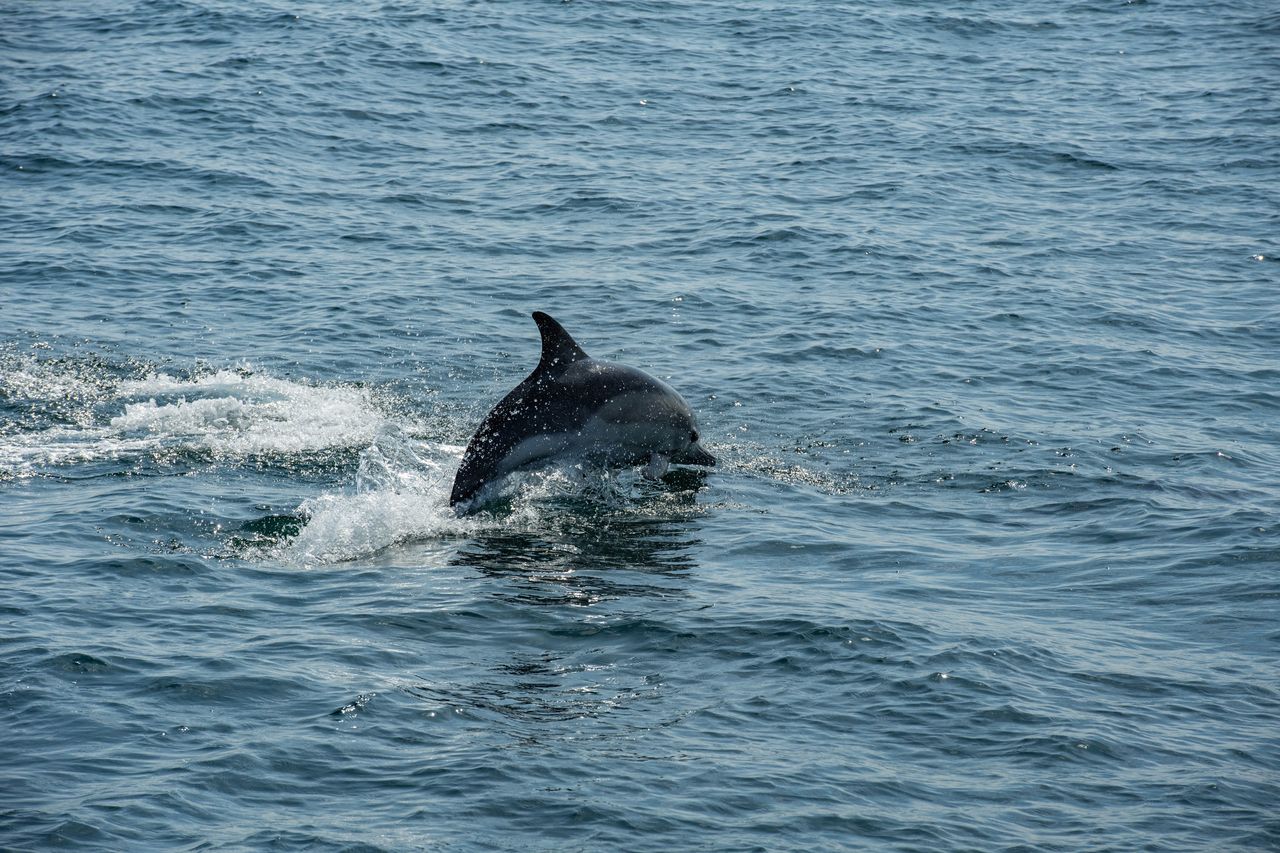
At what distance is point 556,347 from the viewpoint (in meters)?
16.5

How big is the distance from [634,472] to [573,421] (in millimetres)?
1659

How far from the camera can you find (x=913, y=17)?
46438 millimetres

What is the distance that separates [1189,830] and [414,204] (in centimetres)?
2258

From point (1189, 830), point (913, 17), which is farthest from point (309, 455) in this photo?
point (913, 17)

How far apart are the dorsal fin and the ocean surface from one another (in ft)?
4.35

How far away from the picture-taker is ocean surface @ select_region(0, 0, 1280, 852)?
10680 mm

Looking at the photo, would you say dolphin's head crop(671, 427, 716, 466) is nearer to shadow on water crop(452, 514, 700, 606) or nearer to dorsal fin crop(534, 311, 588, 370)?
shadow on water crop(452, 514, 700, 606)

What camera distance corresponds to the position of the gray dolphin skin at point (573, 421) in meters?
16.3

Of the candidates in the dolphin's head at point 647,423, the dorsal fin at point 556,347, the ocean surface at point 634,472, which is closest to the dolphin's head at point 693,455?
the dolphin's head at point 647,423

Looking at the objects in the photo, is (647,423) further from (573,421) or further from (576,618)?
(576,618)

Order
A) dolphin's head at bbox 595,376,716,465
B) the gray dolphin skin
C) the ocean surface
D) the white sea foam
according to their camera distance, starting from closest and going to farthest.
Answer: the ocean surface < the gray dolphin skin < dolphin's head at bbox 595,376,716,465 < the white sea foam

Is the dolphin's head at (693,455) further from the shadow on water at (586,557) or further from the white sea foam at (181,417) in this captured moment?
the white sea foam at (181,417)

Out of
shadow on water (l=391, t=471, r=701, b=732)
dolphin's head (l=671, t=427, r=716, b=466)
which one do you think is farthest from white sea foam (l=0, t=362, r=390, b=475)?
dolphin's head (l=671, t=427, r=716, b=466)

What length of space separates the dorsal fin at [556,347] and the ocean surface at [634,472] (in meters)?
1.33
